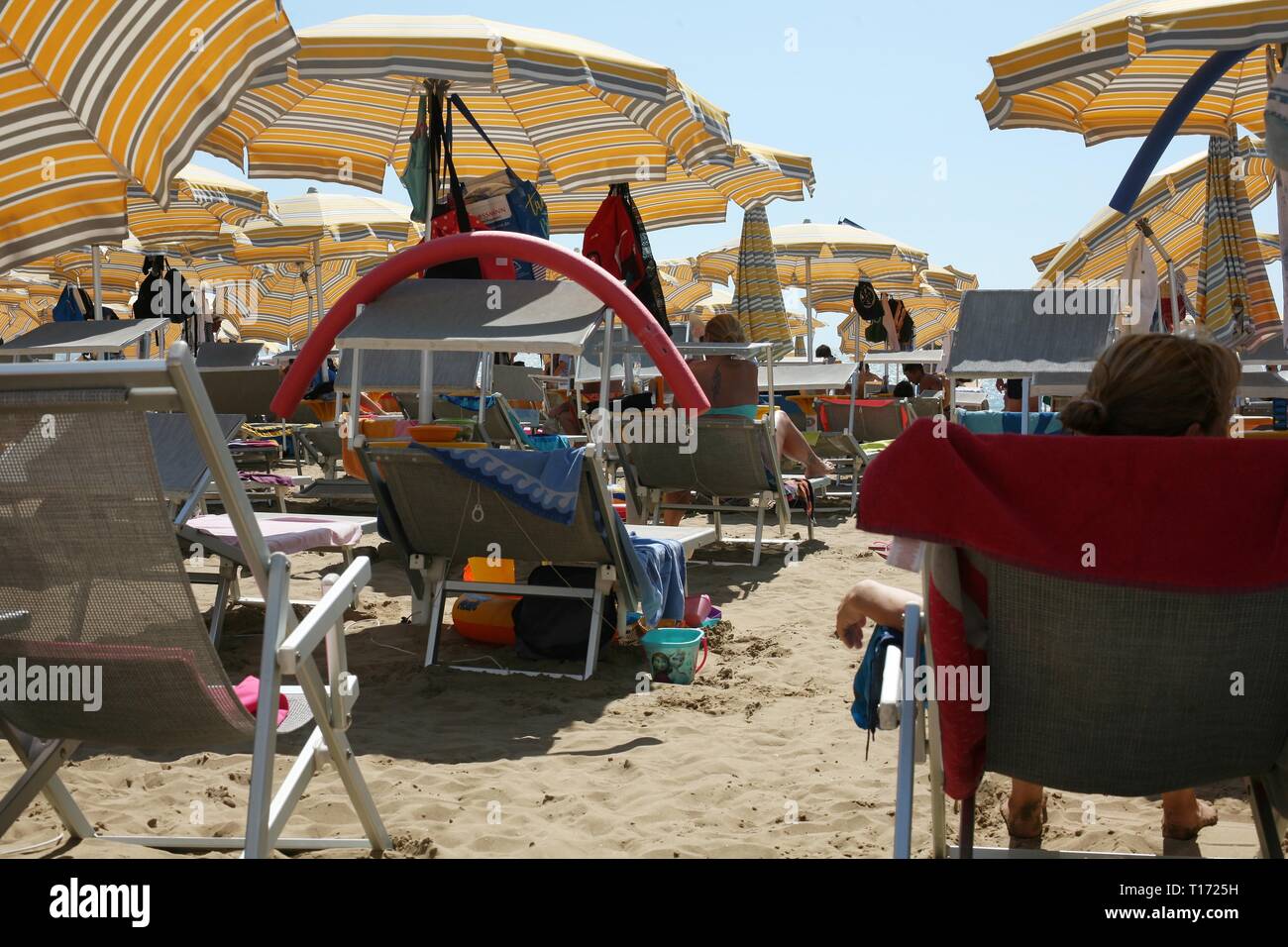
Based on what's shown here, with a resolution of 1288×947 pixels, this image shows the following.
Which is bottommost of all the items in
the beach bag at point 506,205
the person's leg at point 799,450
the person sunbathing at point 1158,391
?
the person's leg at point 799,450

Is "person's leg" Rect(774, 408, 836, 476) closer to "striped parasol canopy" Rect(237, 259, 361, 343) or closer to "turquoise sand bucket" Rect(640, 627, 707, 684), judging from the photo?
"turquoise sand bucket" Rect(640, 627, 707, 684)

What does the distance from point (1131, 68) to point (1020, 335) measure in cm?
153

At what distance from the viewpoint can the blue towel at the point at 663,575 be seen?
4.52 m

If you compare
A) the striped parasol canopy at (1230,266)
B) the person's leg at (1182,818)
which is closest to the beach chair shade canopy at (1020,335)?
the striped parasol canopy at (1230,266)

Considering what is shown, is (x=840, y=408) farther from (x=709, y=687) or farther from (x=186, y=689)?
(x=186, y=689)

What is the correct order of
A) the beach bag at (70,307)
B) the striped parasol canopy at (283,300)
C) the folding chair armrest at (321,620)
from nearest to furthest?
the folding chair armrest at (321,620)
the beach bag at (70,307)
the striped parasol canopy at (283,300)

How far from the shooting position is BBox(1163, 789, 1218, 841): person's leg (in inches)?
110

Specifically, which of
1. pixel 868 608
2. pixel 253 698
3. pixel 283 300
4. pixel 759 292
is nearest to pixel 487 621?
pixel 253 698

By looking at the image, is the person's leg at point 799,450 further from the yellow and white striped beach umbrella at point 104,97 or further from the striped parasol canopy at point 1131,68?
the yellow and white striped beach umbrella at point 104,97

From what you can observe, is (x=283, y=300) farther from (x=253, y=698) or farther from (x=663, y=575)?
(x=253, y=698)

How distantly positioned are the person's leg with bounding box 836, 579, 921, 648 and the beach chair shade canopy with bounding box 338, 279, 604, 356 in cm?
200

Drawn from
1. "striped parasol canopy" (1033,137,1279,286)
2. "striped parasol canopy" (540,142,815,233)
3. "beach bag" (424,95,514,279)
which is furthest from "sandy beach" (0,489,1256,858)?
"striped parasol canopy" (540,142,815,233)
